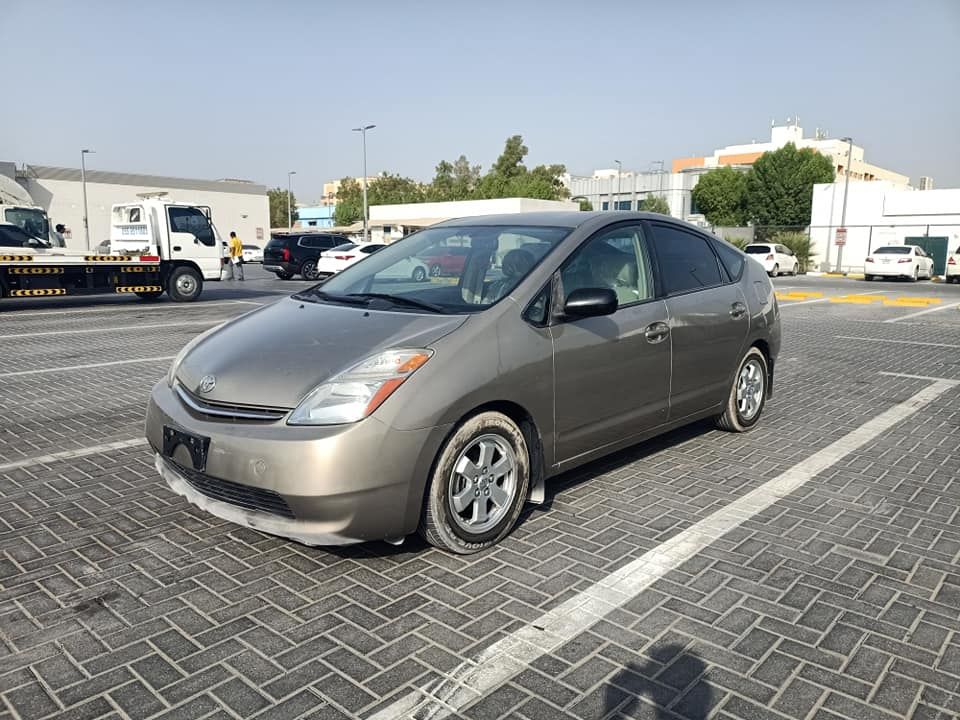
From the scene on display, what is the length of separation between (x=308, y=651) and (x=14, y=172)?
2203 inches

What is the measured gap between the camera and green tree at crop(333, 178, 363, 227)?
9419 cm

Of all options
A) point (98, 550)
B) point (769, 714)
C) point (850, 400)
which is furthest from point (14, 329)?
point (769, 714)

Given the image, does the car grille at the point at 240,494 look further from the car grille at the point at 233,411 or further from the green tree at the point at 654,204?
the green tree at the point at 654,204

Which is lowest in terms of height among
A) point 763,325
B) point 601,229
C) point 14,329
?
point 14,329

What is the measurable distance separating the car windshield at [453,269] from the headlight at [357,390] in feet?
1.89

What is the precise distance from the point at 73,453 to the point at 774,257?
32890mm

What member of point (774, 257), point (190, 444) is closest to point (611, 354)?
point (190, 444)

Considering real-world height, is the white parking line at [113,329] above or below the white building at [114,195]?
below

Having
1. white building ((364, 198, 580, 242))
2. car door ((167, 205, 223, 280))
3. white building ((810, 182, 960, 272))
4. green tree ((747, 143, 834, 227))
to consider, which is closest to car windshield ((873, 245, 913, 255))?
white building ((810, 182, 960, 272))

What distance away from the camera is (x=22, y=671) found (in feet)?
8.82

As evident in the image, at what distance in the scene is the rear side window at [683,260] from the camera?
4855mm

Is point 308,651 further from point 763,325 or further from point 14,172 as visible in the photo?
point 14,172

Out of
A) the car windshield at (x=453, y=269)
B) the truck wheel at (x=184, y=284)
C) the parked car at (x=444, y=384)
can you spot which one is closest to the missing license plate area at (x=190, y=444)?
the parked car at (x=444, y=384)

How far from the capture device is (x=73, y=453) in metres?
5.22
